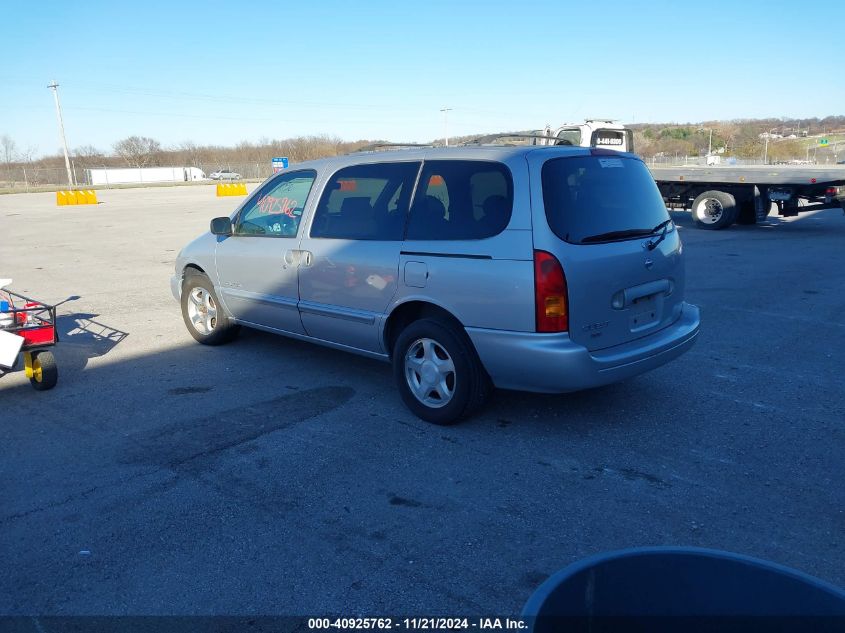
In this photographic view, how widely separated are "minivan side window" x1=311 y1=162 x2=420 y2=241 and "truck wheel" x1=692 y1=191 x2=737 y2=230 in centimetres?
1360

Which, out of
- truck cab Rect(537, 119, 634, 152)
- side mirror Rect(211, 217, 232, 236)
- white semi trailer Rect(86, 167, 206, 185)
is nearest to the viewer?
side mirror Rect(211, 217, 232, 236)

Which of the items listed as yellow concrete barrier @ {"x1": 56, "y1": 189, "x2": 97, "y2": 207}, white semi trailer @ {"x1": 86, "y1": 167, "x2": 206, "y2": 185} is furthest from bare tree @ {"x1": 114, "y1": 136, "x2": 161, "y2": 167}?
yellow concrete barrier @ {"x1": 56, "y1": 189, "x2": 97, "y2": 207}

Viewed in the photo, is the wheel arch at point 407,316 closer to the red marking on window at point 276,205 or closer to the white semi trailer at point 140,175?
the red marking on window at point 276,205

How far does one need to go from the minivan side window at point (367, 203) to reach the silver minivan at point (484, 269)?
0.04 ft

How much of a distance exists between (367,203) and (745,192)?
13940 millimetres

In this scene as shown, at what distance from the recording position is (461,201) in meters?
4.70

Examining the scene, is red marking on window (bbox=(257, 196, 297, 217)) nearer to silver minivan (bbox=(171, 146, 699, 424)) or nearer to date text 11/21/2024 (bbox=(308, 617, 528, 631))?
silver minivan (bbox=(171, 146, 699, 424))

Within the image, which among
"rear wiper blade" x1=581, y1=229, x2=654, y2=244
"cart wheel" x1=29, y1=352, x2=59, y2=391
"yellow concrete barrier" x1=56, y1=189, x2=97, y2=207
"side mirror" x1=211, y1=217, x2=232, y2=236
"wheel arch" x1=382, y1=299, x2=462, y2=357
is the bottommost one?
"cart wheel" x1=29, y1=352, x2=59, y2=391

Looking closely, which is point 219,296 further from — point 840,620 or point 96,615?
point 840,620

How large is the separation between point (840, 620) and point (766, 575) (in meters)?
0.15

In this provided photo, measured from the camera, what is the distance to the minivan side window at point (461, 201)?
14.6ft

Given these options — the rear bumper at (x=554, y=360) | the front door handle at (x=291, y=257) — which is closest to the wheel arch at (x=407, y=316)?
the rear bumper at (x=554, y=360)

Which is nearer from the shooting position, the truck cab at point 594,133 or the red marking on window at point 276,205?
the red marking on window at point 276,205

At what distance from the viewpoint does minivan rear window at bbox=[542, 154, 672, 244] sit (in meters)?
4.32
